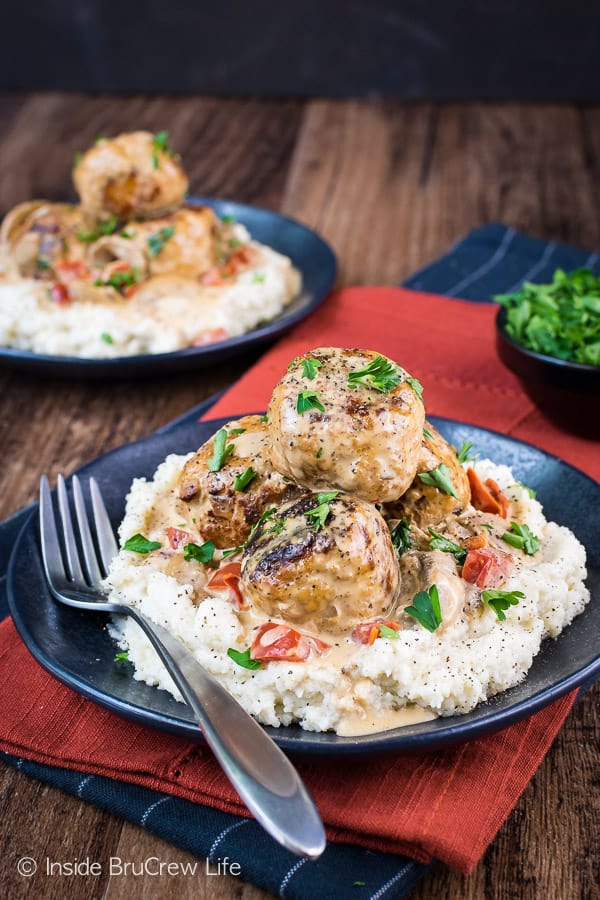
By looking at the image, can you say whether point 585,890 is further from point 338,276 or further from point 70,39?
point 70,39

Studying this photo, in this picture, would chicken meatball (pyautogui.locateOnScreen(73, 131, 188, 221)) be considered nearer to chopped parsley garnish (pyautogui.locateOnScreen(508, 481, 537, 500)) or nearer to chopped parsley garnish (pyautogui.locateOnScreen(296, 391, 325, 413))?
chopped parsley garnish (pyautogui.locateOnScreen(508, 481, 537, 500))

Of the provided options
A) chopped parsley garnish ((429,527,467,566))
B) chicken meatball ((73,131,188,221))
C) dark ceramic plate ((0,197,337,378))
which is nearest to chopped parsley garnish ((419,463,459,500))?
chopped parsley garnish ((429,527,467,566))

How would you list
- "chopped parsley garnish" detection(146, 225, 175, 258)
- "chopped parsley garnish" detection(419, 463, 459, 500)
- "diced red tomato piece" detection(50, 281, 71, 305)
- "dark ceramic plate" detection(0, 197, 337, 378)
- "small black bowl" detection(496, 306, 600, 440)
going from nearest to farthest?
"chopped parsley garnish" detection(419, 463, 459, 500), "small black bowl" detection(496, 306, 600, 440), "dark ceramic plate" detection(0, 197, 337, 378), "diced red tomato piece" detection(50, 281, 71, 305), "chopped parsley garnish" detection(146, 225, 175, 258)

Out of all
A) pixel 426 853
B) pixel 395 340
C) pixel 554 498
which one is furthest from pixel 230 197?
pixel 426 853

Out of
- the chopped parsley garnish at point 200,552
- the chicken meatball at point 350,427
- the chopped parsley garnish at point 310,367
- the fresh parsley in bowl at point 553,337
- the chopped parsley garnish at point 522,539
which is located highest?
the chopped parsley garnish at point 310,367

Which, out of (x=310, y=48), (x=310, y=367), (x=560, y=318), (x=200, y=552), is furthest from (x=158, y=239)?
(x=310, y=48)

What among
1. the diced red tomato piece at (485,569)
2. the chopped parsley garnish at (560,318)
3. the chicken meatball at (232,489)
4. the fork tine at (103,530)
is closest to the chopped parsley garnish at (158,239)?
the chopped parsley garnish at (560,318)

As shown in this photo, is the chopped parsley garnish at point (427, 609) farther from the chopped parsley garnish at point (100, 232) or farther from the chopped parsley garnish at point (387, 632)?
the chopped parsley garnish at point (100, 232)
